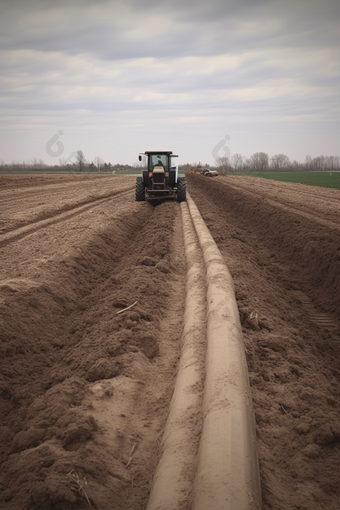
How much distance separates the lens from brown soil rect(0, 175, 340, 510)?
294cm

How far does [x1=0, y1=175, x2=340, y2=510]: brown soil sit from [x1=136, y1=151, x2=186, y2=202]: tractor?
860 centimetres

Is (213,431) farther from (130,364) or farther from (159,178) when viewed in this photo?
(159,178)

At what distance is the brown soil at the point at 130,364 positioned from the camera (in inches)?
116

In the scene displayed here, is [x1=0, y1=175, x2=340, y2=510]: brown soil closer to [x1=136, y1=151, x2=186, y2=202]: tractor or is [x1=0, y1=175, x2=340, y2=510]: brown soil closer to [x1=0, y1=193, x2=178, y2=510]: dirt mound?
[x1=0, y1=193, x2=178, y2=510]: dirt mound

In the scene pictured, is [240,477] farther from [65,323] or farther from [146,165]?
[146,165]

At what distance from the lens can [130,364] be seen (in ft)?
14.6

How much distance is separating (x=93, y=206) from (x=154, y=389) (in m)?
14.9

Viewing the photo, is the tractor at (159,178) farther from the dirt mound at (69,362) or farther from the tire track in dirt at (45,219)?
the dirt mound at (69,362)

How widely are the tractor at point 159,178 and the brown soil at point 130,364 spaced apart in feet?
28.2

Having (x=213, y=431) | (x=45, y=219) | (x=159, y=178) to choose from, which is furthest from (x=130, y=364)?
(x=159, y=178)

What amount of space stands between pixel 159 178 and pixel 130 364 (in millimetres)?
14838

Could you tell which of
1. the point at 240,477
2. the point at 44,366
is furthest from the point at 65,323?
the point at 240,477

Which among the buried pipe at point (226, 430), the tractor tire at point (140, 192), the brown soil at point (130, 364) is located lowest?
the brown soil at point (130, 364)

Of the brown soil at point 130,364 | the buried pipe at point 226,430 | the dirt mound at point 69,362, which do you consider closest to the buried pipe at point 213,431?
the buried pipe at point 226,430
